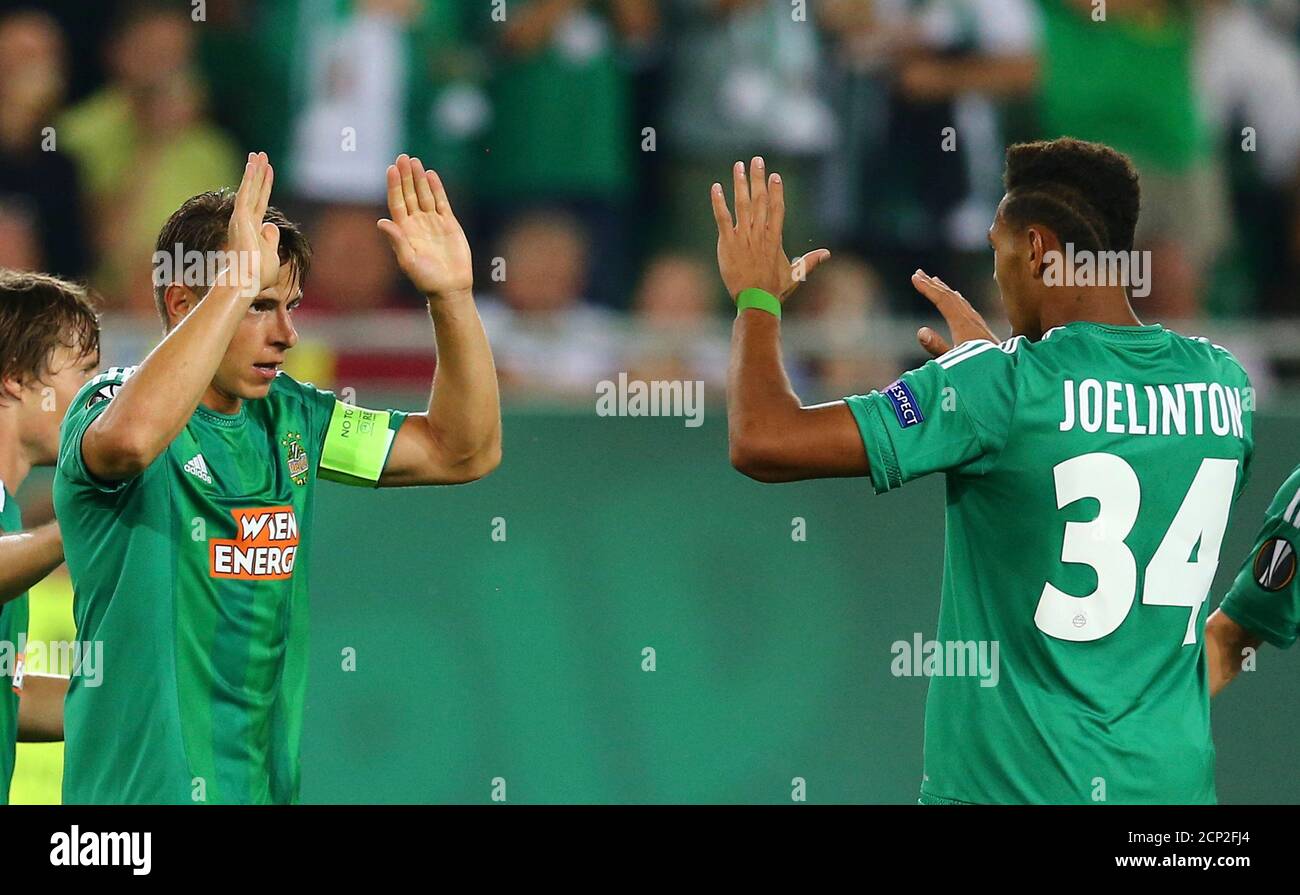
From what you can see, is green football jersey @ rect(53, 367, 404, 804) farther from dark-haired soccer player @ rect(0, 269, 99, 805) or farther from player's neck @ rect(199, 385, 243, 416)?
dark-haired soccer player @ rect(0, 269, 99, 805)

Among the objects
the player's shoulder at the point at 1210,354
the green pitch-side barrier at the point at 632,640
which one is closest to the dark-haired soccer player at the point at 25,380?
the green pitch-side barrier at the point at 632,640

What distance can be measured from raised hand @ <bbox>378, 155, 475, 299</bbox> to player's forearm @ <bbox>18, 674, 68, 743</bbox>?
1.28 metres

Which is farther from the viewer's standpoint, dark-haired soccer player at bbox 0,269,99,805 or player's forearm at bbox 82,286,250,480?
dark-haired soccer player at bbox 0,269,99,805

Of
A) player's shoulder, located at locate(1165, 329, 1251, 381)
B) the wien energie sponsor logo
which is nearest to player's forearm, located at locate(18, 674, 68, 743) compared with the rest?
the wien energie sponsor logo

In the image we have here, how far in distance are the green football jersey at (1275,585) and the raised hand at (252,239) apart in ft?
7.37

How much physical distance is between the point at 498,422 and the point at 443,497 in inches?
65.4

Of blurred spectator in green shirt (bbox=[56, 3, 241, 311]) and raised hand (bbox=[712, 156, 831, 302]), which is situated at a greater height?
blurred spectator in green shirt (bbox=[56, 3, 241, 311])

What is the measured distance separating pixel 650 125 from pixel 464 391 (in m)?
4.08

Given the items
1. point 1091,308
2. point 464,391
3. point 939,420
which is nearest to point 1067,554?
point 939,420

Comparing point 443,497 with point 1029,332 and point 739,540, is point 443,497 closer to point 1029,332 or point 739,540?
point 739,540

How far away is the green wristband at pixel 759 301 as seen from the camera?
361 cm

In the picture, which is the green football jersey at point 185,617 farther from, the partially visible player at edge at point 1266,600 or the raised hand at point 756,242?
the partially visible player at edge at point 1266,600

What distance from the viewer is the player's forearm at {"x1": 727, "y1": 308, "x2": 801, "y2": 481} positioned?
3428 millimetres
